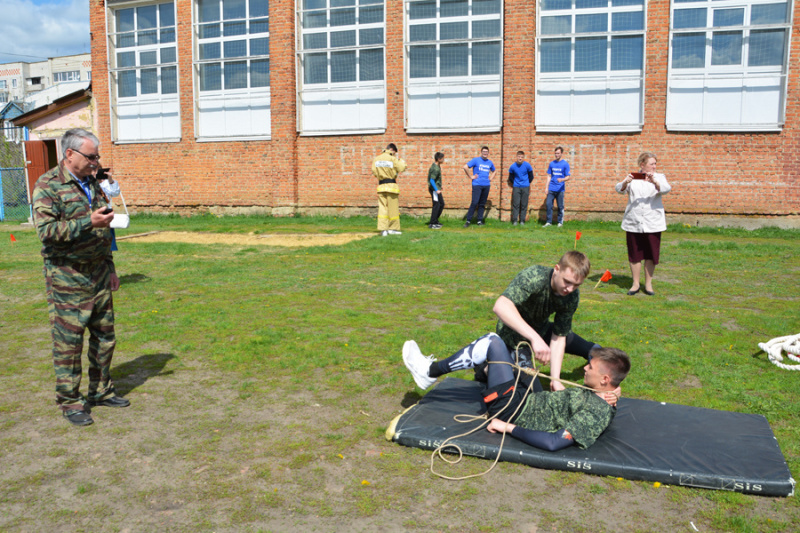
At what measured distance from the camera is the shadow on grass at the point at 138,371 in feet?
18.7

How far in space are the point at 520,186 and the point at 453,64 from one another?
4.12 metres

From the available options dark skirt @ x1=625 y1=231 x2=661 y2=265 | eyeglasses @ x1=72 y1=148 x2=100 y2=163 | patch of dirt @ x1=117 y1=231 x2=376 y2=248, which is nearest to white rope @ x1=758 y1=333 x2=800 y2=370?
dark skirt @ x1=625 y1=231 x2=661 y2=265

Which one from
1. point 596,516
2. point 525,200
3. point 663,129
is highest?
point 663,129

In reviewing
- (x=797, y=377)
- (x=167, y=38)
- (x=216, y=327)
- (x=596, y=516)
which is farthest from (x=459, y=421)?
(x=167, y=38)

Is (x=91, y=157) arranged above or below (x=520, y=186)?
above

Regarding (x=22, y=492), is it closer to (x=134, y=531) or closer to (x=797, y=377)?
(x=134, y=531)

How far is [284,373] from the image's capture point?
5.98m

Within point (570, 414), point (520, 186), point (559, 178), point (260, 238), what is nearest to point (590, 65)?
point (559, 178)

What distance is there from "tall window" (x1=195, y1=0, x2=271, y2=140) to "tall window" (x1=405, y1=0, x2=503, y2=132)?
4.77 meters

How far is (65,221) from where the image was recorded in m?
4.66

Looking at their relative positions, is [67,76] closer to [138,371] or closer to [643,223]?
[643,223]

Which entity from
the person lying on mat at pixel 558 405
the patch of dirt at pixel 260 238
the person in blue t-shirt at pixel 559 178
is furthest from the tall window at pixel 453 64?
the person lying on mat at pixel 558 405

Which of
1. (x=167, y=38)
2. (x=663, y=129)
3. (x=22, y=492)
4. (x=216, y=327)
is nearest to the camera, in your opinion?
(x=22, y=492)

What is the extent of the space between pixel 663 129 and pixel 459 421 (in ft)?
47.8
